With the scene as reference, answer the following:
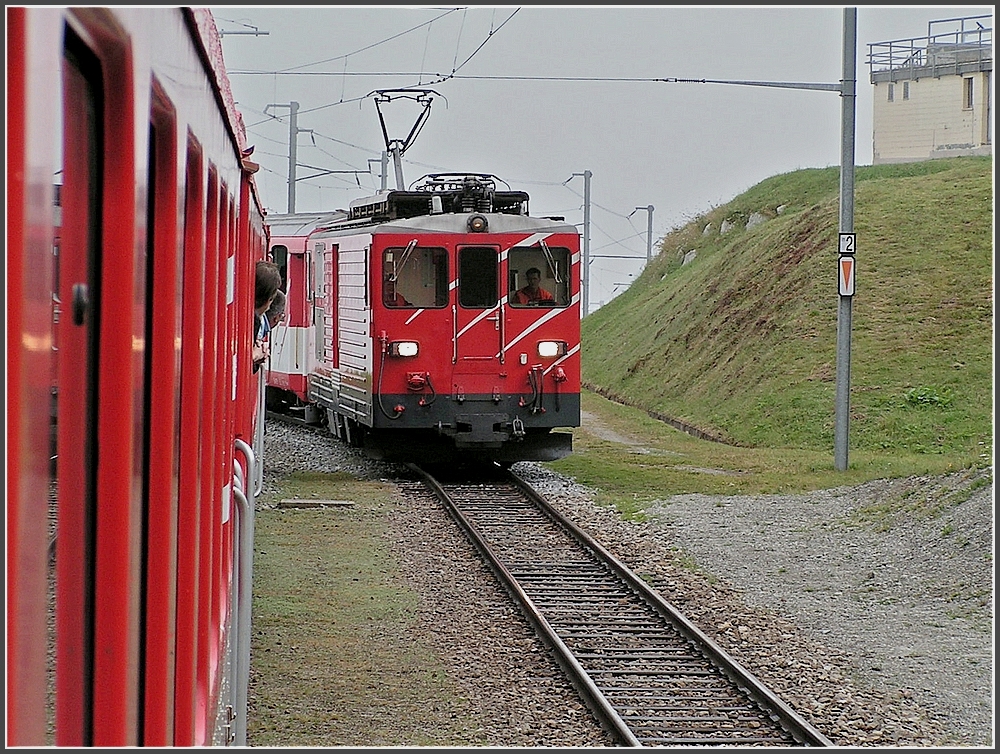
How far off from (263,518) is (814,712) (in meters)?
7.08

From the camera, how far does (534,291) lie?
15.5 m

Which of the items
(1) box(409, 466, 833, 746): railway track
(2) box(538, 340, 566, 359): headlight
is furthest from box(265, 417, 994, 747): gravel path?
(2) box(538, 340, 566, 359): headlight

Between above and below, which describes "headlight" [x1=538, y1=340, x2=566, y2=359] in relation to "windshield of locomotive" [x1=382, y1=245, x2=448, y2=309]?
below

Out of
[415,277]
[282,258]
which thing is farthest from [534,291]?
[282,258]

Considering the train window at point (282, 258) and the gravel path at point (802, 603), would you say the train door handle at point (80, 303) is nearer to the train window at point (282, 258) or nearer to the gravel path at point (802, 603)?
the gravel path at point (802, 603)

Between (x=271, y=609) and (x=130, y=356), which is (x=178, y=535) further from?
(x=271, y=609)

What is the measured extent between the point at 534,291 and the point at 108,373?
530 inches

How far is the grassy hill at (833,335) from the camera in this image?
2261cm

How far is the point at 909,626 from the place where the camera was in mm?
9273

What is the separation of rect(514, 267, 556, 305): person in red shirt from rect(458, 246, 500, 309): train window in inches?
12.6

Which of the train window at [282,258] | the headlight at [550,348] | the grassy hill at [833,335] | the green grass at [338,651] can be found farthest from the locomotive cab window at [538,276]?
the train window at [282,258]

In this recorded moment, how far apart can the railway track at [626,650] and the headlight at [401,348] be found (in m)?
2.61

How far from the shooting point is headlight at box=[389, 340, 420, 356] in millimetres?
15195

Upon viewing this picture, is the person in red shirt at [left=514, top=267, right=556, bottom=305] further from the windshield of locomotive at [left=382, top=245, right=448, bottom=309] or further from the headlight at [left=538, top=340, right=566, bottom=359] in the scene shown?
the windshield of locomotive at [left=382, top=245, right=448, bottom=309]
